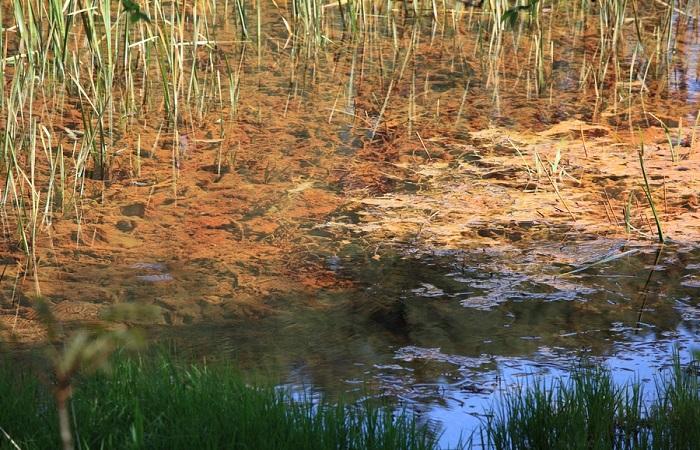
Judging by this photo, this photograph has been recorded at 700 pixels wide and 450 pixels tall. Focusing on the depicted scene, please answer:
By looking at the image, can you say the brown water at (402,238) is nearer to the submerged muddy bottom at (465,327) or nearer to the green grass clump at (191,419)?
the submerged muddy bottom at (465,327)

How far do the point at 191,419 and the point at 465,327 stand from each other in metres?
1.05

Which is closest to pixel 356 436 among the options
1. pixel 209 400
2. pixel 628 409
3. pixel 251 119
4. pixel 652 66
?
pixel 209 400

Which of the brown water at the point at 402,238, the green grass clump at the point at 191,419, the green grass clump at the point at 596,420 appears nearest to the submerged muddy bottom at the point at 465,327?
the brown water at the point at 402,238

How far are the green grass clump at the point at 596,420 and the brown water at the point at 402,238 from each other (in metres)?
0.15

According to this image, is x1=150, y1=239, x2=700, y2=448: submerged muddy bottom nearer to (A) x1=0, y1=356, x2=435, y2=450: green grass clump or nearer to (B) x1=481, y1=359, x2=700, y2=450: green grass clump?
(B) x1=481, y1=359, x2=700, y2=450: green grass clump

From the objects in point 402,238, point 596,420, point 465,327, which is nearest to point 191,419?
point 596,420

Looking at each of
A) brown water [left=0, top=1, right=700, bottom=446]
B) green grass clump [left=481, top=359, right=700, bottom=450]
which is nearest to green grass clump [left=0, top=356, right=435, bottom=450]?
green grass clump [left=481, top=359, right=700, bottom=450]

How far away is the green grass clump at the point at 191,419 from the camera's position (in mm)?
1937

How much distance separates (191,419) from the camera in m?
1.97

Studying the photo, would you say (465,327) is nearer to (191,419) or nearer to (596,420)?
(596,420)

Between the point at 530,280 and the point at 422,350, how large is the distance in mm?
581

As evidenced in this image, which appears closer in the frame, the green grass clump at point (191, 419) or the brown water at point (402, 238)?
the green grass clump at point (191, 419)

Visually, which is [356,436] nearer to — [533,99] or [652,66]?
[533,99]

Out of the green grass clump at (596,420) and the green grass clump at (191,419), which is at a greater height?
the green grass clump at (191,419)
